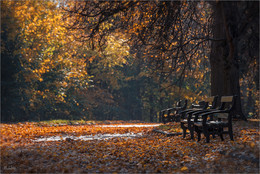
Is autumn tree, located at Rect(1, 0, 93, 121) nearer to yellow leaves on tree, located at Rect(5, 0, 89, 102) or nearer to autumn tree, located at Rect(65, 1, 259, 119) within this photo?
yellow leaves on tree, located at Rect(5, 0, 89, 102)

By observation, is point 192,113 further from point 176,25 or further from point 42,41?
point 42,41

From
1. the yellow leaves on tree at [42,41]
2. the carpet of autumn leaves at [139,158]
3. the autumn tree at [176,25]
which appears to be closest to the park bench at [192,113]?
the carpet of autumn leaves at [139,158]

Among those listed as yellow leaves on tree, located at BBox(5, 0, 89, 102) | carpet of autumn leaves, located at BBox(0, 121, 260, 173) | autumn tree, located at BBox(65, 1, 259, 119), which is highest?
yellow leaves on tree, located at BBox(5, 0, 89, 102)

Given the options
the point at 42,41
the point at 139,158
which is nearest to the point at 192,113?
the point at 139,158

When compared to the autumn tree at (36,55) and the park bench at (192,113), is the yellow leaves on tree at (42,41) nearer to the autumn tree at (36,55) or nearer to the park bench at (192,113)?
→ the autumn tree at (36,55)

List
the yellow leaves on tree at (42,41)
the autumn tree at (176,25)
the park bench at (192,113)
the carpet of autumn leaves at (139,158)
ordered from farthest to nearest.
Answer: the yellow leaves on tree at (42,41) < the park bench at (192,113) < the autumn tree at (176,25) < the carpet of autumn leaves at (139,158)

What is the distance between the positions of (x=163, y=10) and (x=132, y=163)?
5.12 m

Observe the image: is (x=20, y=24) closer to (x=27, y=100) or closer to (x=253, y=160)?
(x=27, y=100)

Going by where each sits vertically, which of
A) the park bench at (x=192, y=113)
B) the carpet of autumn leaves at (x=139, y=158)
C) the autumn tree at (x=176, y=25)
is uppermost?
the autumn tree at (x=176, y=25)

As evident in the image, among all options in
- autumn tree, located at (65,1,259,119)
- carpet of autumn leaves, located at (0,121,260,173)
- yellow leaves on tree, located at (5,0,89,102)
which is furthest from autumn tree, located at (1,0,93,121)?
carpet of autumn leaves, located at (0,121,260,173)

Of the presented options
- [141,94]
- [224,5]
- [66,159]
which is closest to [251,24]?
[224,5]

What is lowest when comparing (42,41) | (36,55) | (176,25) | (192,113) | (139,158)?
(139,158)

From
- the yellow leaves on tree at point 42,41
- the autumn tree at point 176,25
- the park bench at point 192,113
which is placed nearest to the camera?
the autumn tree at point 176,25

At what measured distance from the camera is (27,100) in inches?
842
